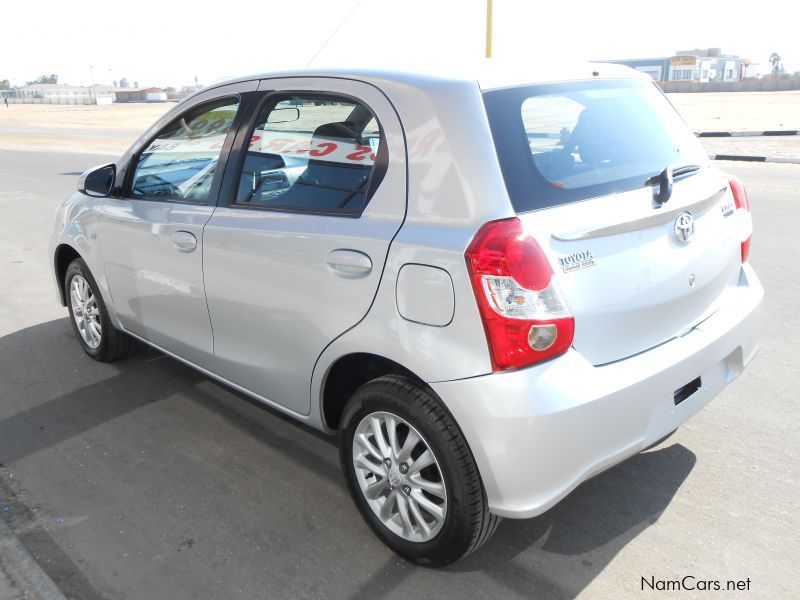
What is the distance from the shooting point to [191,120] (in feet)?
12.5

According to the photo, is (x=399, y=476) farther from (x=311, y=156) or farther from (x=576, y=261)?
(x=311, y=156)

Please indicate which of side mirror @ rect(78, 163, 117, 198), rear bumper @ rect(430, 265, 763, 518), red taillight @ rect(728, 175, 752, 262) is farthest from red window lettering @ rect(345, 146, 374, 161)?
side mirror @ rect(78, 163, 117, 198)

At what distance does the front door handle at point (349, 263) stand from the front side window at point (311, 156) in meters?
0.17

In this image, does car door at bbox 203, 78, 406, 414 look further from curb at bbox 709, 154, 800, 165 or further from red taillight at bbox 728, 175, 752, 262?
curb at bbox 709, 154, 800, 165

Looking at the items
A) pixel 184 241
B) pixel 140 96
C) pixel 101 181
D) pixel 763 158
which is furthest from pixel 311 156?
pixel 140 96

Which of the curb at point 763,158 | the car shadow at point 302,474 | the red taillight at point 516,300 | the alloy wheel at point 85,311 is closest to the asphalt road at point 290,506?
the car shadow at point 302,474

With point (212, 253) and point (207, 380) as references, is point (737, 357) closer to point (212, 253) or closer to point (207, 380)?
point (212, 253)

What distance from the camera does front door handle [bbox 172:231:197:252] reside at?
358 cm

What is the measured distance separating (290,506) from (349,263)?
118cm

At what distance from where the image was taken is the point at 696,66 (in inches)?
4732

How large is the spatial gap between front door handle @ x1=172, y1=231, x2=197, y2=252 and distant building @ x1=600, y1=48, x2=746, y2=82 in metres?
107

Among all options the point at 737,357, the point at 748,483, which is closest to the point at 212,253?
the point at 737,357

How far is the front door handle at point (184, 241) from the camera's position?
11.7ft

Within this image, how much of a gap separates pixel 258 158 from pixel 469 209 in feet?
4.35
